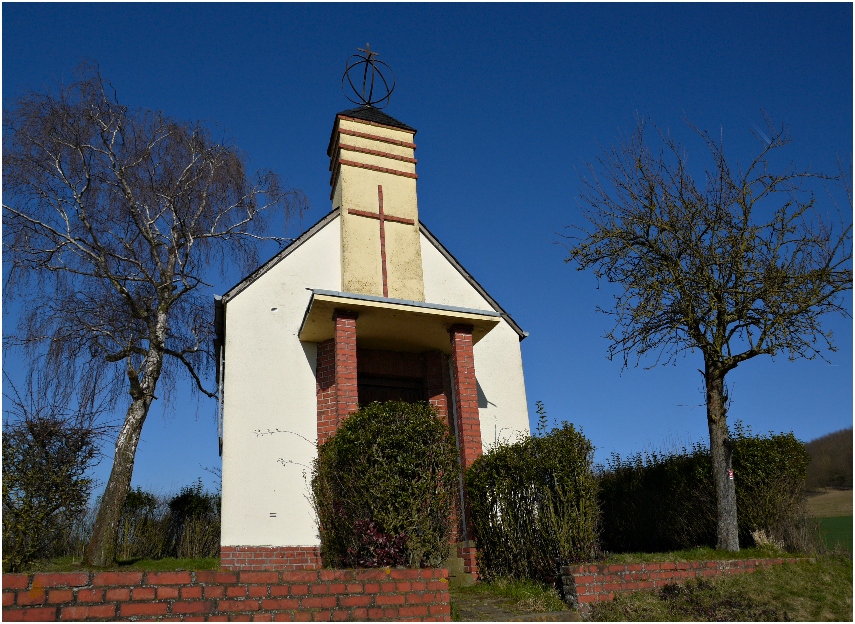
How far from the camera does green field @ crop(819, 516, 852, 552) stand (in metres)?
9.76

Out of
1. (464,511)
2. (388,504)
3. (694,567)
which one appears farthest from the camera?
(464,511)

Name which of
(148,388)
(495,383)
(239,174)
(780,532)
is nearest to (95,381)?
(148,388)

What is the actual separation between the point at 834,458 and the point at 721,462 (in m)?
16.1

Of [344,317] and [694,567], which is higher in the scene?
[344,317]

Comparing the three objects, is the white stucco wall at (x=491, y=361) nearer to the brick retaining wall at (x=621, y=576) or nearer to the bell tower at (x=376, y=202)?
the bell tower at (x=376, y=202)

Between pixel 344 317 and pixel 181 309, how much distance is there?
549 centimetres

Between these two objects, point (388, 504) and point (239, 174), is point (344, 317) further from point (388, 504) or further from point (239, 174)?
point (239, 174)

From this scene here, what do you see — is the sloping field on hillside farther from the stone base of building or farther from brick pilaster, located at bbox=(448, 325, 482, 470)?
the stone base of building

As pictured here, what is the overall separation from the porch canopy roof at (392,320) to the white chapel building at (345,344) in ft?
0.08

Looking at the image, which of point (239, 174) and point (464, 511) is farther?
point (239, 174)

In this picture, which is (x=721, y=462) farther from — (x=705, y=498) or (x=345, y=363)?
(x=345, y=363)

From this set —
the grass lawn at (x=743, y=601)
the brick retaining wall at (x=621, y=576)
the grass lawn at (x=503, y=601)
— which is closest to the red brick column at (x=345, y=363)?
the grass lawn at (x=503, y=601)

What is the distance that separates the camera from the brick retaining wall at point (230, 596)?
4.43 metres

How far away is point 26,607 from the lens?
4.33 m
